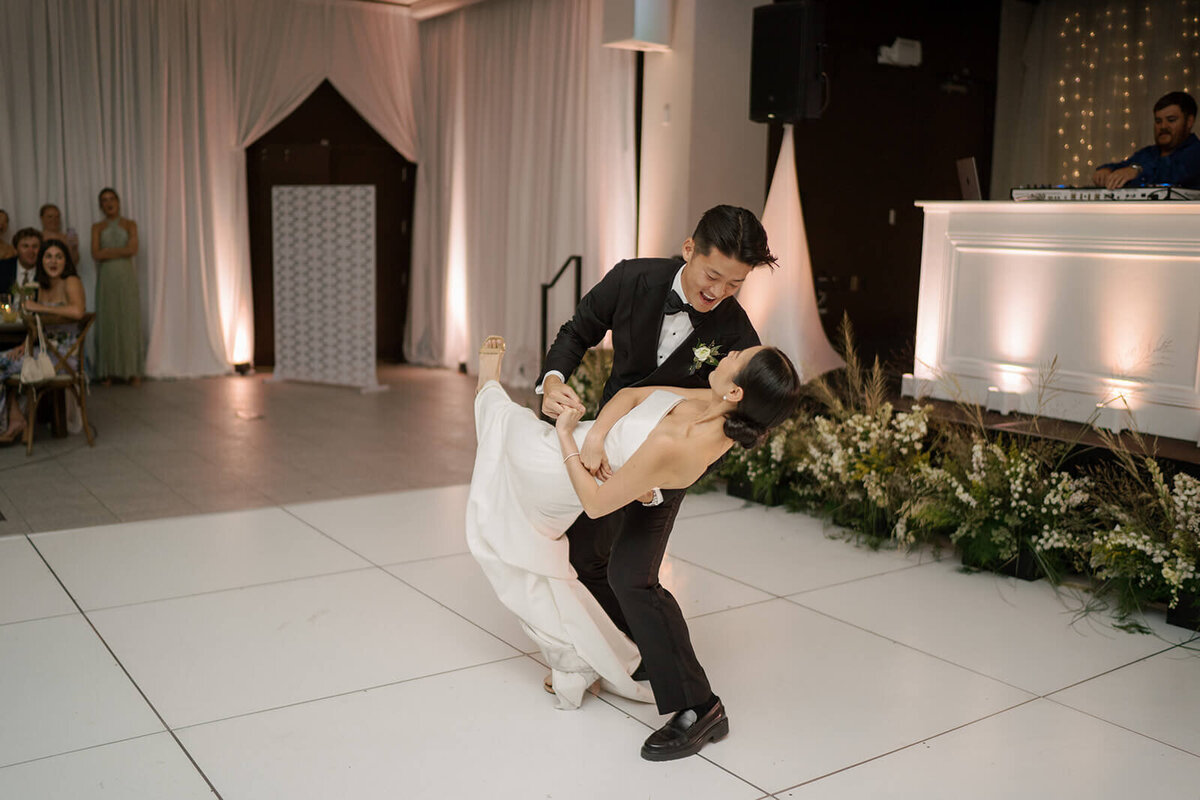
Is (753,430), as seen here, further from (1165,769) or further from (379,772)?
(1165,769)

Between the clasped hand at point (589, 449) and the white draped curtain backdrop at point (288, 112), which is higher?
the white draped curtain backdrop at point (288, 112)

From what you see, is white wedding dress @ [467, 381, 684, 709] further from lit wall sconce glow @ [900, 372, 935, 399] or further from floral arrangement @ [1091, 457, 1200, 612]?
lit wall sconce glow @ [900, 372, 935, 399]

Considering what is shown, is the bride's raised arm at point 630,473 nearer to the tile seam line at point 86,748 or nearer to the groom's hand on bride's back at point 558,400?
the groom's hand on bride's back at point 558,400

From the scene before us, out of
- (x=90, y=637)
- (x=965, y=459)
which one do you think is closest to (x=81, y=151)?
(x=90, y=637)

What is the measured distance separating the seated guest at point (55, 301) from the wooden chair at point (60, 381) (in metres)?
0.06

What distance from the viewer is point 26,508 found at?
5.24 meters

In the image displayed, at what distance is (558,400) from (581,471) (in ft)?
0.72

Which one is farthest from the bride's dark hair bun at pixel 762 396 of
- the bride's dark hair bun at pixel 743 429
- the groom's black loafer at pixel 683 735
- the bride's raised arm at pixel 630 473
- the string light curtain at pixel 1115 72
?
the string light curtain at pixel 1115 72

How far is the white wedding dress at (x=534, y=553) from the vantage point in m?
3.01

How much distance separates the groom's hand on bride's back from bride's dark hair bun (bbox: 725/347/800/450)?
1.42 ft

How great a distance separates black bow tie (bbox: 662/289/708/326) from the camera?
3033 mm

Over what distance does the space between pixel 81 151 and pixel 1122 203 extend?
8.27 metres

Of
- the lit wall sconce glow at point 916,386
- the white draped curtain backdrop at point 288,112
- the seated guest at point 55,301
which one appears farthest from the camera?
the white draped curtain backdrop at point 288,112

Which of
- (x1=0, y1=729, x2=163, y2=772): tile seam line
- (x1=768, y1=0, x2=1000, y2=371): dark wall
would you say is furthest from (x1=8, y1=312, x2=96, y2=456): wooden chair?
(x1=768, y1=0, x2=1000, y2=371): dark wall
